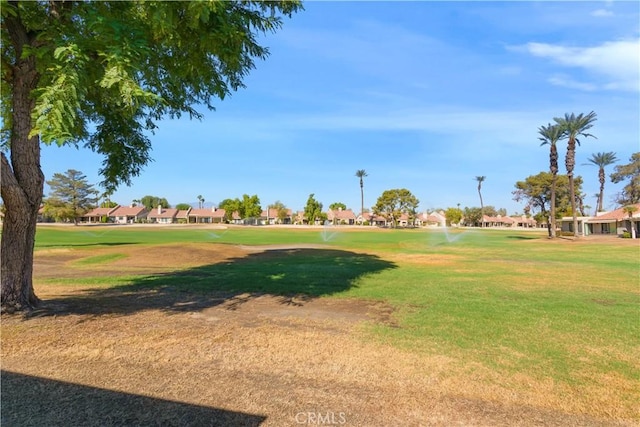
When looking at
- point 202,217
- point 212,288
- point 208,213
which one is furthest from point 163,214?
point 212,288

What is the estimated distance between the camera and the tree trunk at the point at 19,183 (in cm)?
795

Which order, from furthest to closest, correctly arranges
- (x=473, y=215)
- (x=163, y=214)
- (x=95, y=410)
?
(x=473, y=215), (x=163, y=214), (x=95, y=410)

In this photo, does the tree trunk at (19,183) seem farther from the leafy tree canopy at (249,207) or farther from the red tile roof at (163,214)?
the red tile roof at (163,214)

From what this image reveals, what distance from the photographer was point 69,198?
102 metres

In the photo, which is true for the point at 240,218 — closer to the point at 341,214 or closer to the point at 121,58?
the point at 341,214

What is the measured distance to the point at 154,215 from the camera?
140 metres

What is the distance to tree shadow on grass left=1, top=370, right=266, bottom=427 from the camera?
4.19 metres

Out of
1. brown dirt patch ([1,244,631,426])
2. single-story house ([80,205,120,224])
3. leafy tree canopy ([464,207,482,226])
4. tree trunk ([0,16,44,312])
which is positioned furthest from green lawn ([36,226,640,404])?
leafy tree canopy ([464,207,482,226])

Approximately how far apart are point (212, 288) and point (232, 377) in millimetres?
7752

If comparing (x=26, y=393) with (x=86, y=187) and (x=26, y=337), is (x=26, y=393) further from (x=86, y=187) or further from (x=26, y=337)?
(x=86, y=187)

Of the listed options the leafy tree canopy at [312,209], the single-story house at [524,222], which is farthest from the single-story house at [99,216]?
the single-story house at [524,222]

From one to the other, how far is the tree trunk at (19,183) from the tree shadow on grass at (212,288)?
0.88 m

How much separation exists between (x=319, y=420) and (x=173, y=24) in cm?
615

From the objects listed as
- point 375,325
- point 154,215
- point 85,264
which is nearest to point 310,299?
point 375,325
